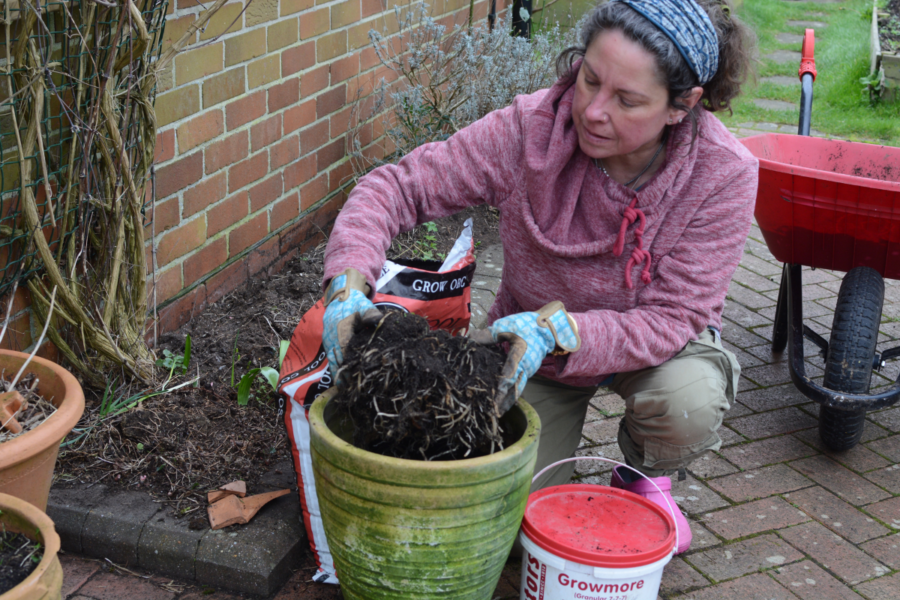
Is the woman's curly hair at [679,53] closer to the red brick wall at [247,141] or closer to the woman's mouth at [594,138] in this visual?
the woman's mouth at [594,138]

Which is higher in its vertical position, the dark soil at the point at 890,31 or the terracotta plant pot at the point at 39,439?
the dark soil at the point at 890,31

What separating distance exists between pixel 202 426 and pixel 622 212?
1.39 meters


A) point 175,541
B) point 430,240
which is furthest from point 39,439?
point 430,240

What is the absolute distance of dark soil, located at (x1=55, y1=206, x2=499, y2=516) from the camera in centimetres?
236

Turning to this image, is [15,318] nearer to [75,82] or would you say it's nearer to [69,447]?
[69,447]

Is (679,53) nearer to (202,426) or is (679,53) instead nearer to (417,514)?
(417,514)

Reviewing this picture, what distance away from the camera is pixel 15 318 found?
232 centimetres

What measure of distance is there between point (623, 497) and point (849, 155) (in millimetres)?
1981

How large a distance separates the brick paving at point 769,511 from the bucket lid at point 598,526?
346 millimetres

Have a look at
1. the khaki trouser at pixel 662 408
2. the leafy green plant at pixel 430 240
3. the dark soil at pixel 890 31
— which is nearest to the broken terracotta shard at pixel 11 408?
the khaki trouser at pixel 662 408

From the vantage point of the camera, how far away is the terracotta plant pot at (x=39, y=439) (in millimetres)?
1745

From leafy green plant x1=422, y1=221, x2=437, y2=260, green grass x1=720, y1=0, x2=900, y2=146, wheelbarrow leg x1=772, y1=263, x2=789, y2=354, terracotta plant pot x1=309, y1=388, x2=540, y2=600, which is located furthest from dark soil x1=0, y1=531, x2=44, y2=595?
green grass x1=720, y1=0, x2=900, y2=146

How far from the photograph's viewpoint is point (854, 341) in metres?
2.84

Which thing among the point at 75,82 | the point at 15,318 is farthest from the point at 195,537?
the point at 75,82
